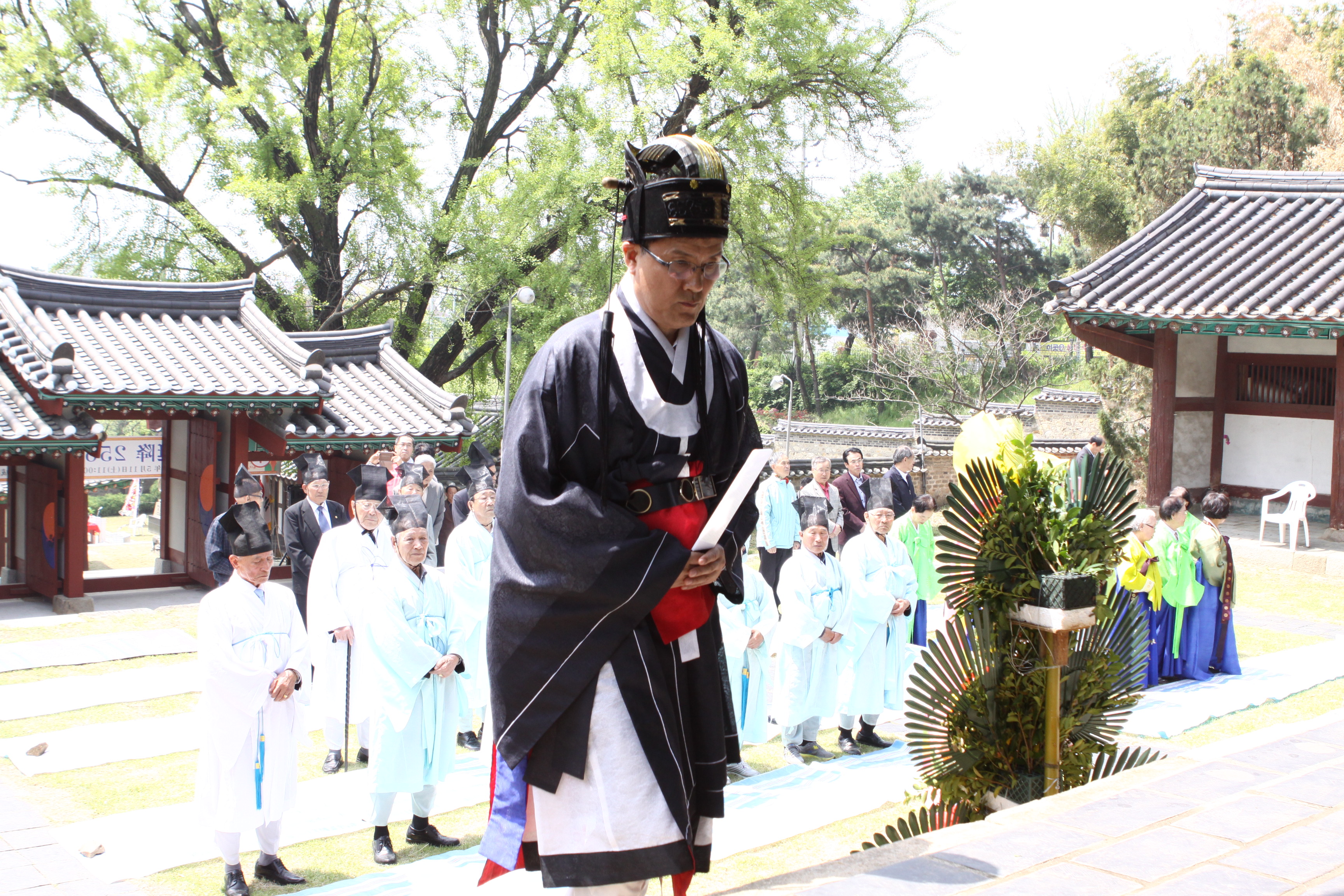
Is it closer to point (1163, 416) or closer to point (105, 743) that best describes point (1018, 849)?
point (105, 743)

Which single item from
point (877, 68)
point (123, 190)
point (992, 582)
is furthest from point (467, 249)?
point (992, 582)

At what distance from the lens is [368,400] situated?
541 inches

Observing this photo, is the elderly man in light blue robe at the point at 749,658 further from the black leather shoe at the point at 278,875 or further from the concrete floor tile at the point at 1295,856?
the concrete floor tile at the point at 1295,856

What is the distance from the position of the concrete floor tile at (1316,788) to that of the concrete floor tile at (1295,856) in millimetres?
345

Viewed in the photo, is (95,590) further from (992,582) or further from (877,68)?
(877,68)

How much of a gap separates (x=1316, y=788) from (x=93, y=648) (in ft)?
29.6

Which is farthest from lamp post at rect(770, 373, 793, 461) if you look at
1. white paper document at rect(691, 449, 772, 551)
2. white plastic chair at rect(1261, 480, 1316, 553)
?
white paper document at rect(691, 449, 772, 551)

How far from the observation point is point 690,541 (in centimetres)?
253

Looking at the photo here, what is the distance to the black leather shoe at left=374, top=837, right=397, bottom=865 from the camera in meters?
5.13

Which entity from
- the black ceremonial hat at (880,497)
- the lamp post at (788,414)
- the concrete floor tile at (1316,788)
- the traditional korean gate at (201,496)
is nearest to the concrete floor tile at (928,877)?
the concrete floor tile at (1316,788)

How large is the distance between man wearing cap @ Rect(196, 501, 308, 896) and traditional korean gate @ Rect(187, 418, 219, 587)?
789cm

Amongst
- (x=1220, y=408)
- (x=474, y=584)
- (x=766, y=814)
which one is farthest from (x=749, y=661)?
(x=1220, y=408)

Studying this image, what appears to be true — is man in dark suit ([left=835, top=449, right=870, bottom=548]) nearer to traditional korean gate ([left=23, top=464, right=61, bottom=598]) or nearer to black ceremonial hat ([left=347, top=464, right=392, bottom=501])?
black ceremonial hat ([left=347, top=464, right=392, bottom=501])

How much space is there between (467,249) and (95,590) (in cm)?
811
